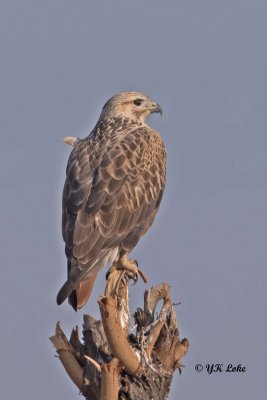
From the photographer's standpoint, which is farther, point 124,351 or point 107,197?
point 107,197

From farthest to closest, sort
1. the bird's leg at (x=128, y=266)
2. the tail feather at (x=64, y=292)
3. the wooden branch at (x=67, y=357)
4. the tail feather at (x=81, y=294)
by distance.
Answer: the bird's leg at (x=128, y=266) → the tail feather at (x=81, y=294) → the tail feather at (x=64, y=292) → the wooden branch at (x=67, y=357)

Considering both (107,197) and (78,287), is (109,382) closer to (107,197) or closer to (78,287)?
(78,287)

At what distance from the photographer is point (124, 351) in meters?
8.62

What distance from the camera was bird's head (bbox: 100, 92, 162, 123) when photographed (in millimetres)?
12648

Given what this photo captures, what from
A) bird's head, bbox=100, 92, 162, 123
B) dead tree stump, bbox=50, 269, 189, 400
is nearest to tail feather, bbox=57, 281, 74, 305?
dead tree stump, bbox=50, 269, 189, 400

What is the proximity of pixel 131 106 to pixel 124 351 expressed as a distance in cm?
486

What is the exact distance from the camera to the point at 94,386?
28.8 ft

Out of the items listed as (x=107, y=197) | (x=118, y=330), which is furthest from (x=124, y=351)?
(x=107, y=197)

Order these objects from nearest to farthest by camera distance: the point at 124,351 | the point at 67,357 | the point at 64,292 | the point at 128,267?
the point at 124,351 → the point at 67,357 → the point at 64,292 → the point at 128,267

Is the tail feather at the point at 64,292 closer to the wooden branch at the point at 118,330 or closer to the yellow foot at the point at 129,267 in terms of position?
the wooden branch at the point at 118,330

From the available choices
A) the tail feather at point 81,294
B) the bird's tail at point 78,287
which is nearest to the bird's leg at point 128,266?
the bird's tail at point 78,287

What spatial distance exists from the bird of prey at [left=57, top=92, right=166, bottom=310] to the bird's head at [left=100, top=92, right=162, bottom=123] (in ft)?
0.75

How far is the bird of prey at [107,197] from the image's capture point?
991 cm

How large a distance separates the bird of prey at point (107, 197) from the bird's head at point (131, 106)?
9.0 inches
